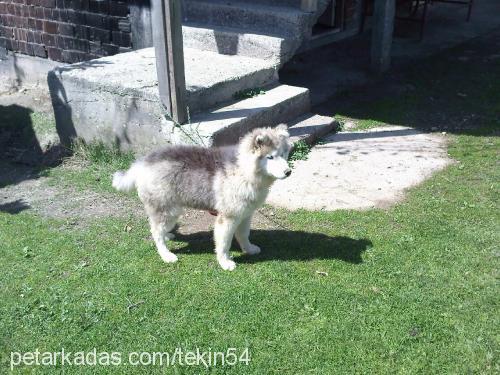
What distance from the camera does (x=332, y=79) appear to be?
10.3 meters

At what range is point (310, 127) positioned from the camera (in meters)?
7.79

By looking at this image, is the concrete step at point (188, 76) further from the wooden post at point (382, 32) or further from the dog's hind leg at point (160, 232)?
the wooden post at point (382, 32)

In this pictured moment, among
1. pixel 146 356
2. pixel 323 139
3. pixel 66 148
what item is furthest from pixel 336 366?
pixel 66 148

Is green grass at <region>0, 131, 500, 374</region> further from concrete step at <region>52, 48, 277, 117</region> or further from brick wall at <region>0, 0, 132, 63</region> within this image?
brick wall at <region>0, 0, 132, 63</region>

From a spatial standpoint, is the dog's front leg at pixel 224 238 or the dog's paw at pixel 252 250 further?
the dog's paw at pixel 252 250

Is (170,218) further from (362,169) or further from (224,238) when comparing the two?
(362,169)

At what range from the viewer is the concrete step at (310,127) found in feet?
24.6

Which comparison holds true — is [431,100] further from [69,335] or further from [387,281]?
[69,335]

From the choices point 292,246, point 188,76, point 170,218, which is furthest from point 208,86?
point 292,246

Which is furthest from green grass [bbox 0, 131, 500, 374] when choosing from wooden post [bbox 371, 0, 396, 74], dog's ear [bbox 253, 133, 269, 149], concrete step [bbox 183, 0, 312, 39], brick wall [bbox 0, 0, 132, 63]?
wooden post [bbox 371, 0, 396, 74]

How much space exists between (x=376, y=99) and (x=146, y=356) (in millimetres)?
6841

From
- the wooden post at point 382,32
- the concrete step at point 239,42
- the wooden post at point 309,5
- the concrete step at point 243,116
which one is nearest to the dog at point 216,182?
the concrete step at point 243,116

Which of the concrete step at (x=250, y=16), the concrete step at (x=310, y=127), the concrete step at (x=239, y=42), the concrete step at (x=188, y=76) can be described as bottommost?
the concrete step at (x=310, y=127)

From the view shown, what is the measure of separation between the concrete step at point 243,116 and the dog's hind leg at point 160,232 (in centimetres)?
164
